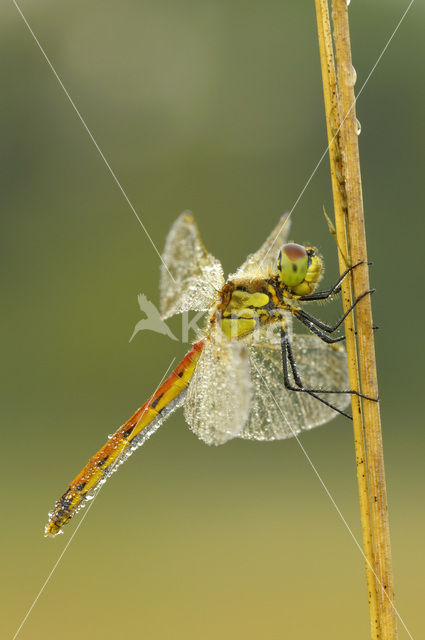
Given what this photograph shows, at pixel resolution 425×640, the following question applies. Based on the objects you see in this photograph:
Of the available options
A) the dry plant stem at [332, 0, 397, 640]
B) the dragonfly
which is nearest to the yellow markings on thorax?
the dragonfly

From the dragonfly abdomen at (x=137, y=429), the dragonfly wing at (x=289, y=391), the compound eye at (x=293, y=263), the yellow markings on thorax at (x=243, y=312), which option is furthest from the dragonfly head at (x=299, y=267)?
the dragonfly abdomen at (x=137, y=429)

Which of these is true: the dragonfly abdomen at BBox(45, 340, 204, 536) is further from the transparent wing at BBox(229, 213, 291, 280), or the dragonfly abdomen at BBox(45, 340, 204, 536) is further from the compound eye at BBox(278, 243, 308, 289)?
the compound eye at BBox(278, 243, 308, 289)

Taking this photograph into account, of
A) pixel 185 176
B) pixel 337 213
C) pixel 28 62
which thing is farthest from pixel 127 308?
pixel 337 213

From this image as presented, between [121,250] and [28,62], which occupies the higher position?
[28,62]

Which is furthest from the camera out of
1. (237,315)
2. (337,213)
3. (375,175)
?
(375,175)

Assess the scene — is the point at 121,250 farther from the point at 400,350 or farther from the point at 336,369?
the point at 336,369

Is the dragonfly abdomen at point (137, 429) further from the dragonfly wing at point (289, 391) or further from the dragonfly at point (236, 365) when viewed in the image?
the dragonfly wing at point (289, 391)
